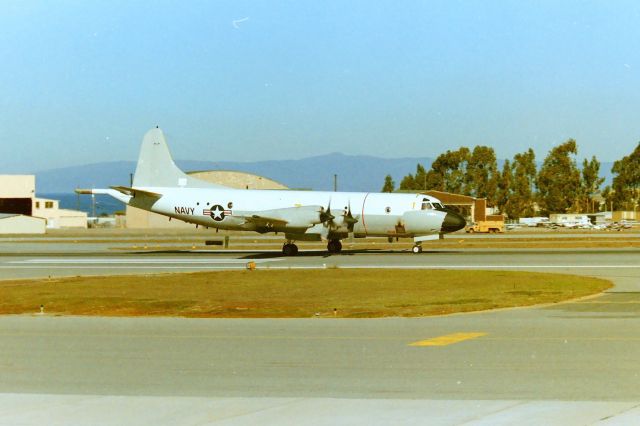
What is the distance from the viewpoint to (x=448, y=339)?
1612 cm

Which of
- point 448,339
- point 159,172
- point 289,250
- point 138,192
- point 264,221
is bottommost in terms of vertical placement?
point 448,339

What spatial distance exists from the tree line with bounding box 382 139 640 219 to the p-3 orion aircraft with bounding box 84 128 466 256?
91653mm

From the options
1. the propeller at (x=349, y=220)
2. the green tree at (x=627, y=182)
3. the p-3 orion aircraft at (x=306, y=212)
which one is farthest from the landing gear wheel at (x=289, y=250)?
the green tree at (x=627, y=182)

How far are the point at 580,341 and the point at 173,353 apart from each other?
7.86 m

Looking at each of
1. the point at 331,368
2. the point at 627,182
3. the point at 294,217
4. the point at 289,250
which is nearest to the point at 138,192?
the point at 289,250

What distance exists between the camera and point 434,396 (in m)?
11.0

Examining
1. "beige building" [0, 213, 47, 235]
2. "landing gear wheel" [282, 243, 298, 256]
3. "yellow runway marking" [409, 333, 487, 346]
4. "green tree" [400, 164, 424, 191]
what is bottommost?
"yellow runway marking" [409, 333, 487, 346]

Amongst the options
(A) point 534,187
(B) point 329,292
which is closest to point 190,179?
(B) point 329,292

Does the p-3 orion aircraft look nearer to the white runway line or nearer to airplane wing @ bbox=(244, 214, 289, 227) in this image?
airplane wing @ bbox=(244, 214, 289, 227)

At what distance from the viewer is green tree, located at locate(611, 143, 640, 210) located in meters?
137

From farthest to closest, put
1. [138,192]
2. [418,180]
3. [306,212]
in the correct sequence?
[418,180], [138,192], [306,212]

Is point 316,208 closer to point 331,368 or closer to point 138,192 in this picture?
point 138,192

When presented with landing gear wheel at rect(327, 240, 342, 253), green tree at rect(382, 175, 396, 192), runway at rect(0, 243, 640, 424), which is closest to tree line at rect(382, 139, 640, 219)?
green tree at rect(382, 175, 396, 192)

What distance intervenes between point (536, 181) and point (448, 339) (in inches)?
5172
